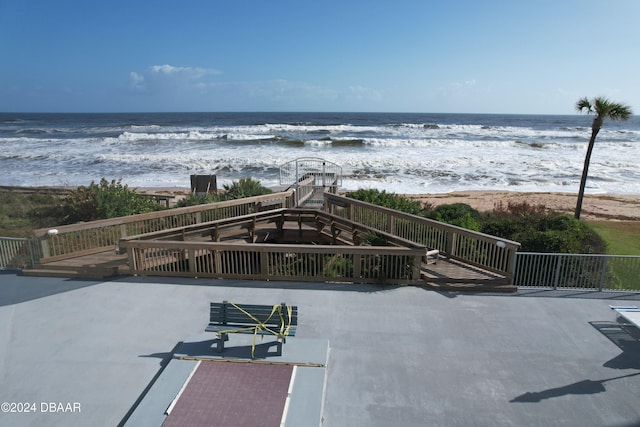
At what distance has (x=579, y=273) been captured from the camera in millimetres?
8281

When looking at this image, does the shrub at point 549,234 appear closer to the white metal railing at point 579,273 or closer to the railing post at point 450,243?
the white metal railing at point 579,273

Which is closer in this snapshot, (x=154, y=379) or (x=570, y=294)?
(x=154, y=379)

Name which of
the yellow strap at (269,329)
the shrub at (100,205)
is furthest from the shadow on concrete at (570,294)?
the shrub at (100,205)

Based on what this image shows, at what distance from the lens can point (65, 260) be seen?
9125 millimetres

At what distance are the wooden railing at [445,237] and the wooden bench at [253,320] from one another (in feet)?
14.9

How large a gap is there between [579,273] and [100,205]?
12.7 meters

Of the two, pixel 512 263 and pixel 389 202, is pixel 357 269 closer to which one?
pixel 512 263

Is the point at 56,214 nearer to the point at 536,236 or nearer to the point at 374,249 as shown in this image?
the point at 374,249


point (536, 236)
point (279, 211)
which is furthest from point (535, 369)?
point (279, 211)

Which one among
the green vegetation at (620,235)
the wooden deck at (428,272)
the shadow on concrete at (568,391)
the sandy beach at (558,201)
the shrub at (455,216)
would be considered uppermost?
the shrub at (455,216)

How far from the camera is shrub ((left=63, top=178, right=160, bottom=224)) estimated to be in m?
12.8

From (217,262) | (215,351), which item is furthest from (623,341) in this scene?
(217,262)

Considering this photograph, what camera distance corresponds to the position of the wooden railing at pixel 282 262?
812 cm

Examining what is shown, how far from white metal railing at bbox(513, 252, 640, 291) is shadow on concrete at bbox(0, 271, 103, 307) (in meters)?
8.63
